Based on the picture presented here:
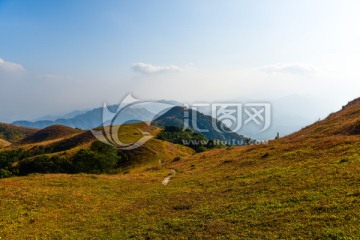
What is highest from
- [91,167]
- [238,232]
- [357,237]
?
[357,237]

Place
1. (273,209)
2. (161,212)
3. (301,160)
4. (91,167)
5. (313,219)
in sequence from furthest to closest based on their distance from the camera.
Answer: (91,167)
(301,160)
(161,212)
(273,209)
(313,219)

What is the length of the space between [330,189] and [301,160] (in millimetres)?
13399

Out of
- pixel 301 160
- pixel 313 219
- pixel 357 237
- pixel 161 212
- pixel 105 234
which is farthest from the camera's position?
pixel 301 160

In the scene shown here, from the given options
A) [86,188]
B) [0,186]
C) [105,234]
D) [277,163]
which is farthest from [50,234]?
[277,163]

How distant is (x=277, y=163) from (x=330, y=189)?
49.0ft

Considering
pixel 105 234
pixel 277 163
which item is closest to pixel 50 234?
pixel 105 234

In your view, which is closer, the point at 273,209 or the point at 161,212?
the point at 273,209

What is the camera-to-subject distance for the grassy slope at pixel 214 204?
1694 centimetres

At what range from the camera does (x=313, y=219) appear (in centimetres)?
1639

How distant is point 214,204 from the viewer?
23844 mm

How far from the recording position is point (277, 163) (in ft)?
116

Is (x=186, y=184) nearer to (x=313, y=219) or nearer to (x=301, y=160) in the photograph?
(x=301, y=160)

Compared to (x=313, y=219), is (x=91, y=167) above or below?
below

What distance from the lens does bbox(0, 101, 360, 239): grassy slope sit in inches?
667
